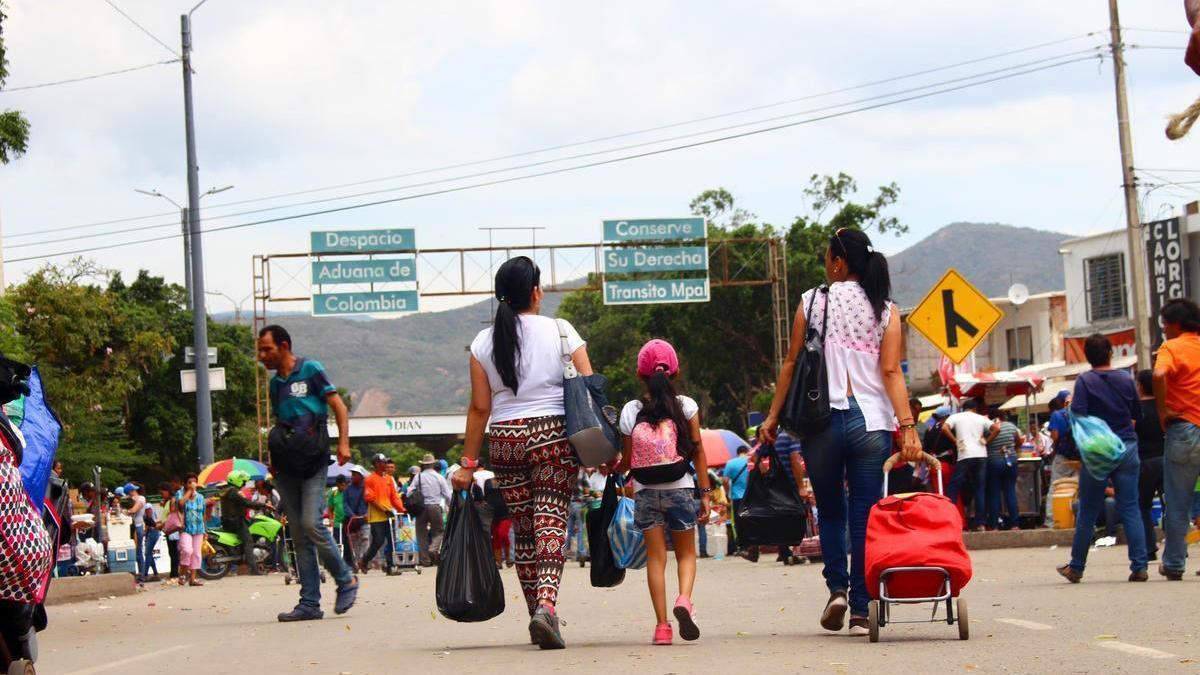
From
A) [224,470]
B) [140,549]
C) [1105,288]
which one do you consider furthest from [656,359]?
[1105,288]

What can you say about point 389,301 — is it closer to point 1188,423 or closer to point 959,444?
point 959,444

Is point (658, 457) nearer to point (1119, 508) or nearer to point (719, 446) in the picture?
point (1119, 508)

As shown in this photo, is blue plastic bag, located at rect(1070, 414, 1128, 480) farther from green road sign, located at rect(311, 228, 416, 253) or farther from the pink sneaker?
green road sign, located at rect(311, 228, 416, 253)

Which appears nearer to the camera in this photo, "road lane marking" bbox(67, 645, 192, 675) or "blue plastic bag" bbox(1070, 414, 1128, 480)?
"road lane marking" bbox(67, 645, 192, 675)

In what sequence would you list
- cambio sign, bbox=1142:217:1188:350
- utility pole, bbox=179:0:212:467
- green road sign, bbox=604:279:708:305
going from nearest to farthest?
utility pole, bbox=179:0:212:467
cambio sign, bbox=1142:217:1188:350
green road sign, bbox=604:279:708:305

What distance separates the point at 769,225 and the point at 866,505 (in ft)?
189

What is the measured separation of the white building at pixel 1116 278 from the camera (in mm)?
44375

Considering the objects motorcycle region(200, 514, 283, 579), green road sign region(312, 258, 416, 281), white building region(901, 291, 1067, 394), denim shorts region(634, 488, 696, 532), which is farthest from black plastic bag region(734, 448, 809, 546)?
white building region(901, 291, 1067, 394)

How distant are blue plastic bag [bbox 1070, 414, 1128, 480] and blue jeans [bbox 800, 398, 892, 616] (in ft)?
13.4

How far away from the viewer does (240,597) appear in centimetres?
1891

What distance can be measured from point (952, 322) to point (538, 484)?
37.2ft

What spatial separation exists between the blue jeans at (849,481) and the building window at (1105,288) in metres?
46.0

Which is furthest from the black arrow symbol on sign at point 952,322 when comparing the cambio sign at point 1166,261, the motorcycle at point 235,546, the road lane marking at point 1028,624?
the cambio sign at point 1166,261

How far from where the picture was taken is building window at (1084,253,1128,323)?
53281 millimetres
